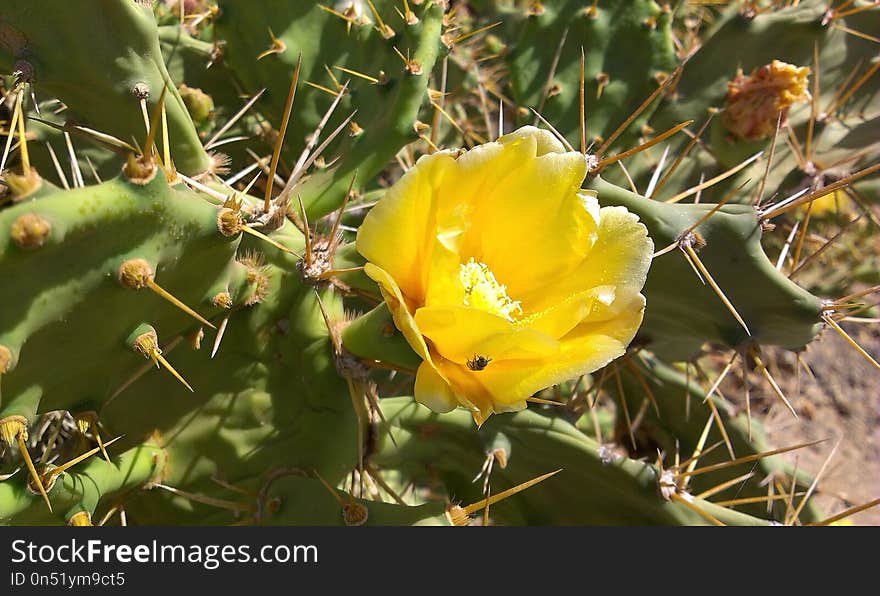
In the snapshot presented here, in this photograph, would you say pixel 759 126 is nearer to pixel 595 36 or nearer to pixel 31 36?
pixel 595 36

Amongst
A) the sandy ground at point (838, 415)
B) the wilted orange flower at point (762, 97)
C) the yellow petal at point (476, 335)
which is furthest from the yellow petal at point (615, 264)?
the sandy ground at point (838, 415)

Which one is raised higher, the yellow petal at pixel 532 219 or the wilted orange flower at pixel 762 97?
the yellow petal at pixel 532 219

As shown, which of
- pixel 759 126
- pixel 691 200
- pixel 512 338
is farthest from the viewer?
pixel 691 200

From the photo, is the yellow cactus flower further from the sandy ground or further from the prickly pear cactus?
the sandy ground

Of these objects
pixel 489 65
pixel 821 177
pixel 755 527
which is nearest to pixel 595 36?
pixel 821 177

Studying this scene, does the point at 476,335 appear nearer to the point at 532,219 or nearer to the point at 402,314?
the point at 402,314

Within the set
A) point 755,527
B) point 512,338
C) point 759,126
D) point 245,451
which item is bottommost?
point 755,527

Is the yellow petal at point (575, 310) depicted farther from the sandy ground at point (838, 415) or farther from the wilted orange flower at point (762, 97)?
the sandy ground at point (838, 415)
